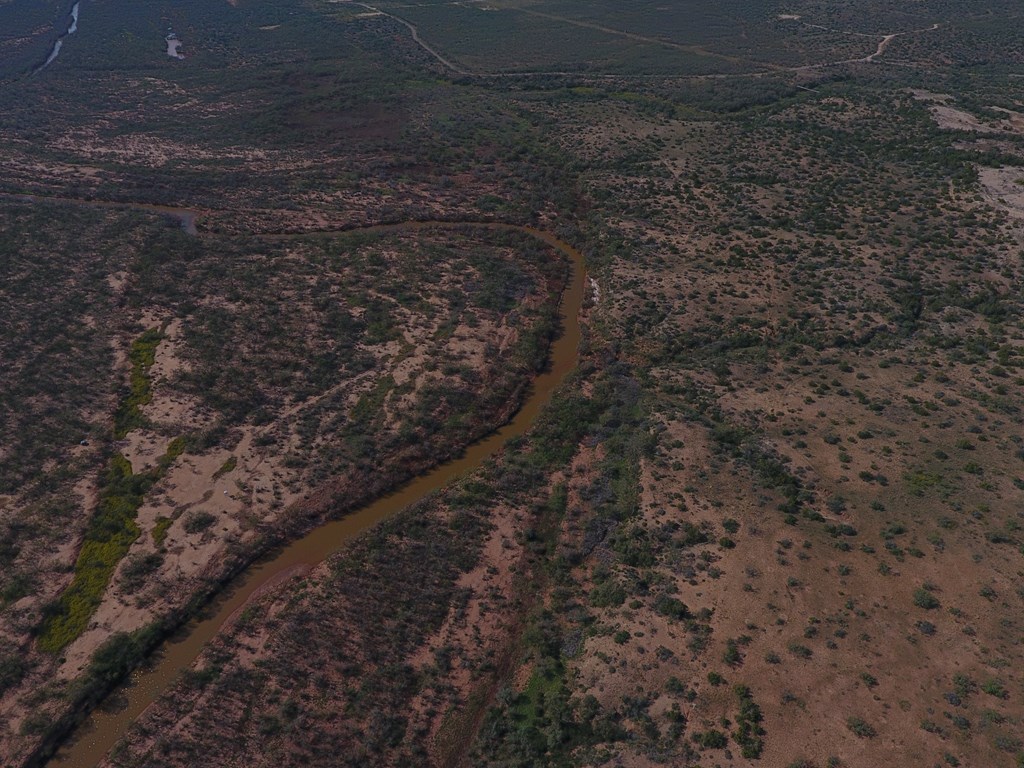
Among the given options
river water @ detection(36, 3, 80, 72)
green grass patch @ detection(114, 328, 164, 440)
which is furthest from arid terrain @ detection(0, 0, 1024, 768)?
river water @ detection(36, 3, 80, 72)

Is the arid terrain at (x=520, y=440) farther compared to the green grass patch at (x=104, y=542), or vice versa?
the green grass patch at (x=104, y=542)

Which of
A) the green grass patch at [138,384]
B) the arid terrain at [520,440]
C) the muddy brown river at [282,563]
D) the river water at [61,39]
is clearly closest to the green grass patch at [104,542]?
the arid terrain at [520,440]

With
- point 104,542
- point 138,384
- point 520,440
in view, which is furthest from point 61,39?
point 520,440

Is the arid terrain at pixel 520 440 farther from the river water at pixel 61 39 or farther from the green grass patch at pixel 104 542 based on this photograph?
the river water at pixel 61 39

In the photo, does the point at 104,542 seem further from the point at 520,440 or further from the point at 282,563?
the point at 520,440

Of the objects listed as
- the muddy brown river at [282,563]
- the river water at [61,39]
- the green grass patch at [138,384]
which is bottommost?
the muddy brown river at [282,563]

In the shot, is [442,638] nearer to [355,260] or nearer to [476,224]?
[355,260]

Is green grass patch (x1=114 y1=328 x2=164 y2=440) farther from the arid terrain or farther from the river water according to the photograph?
the river water
